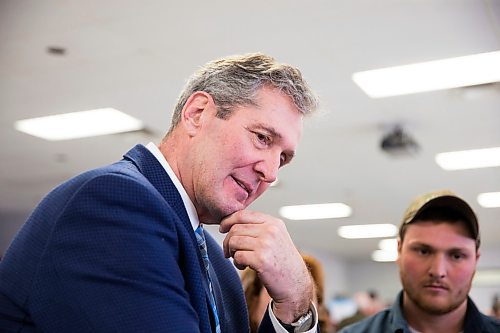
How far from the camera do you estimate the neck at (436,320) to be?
2.18m

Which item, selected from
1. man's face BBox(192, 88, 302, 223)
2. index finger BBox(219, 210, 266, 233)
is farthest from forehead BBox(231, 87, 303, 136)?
index finger BBox(219, 210, 266, 233)

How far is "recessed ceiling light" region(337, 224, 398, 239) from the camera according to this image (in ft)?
44.6

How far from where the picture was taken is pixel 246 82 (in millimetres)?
1326

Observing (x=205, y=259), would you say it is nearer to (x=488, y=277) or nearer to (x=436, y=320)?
(x=436, y=320)

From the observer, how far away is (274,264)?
119 centimetres

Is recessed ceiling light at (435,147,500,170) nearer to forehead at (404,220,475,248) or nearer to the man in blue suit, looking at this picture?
forehead at (404,220,475,248)

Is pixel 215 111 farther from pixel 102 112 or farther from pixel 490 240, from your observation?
pixel 490 240

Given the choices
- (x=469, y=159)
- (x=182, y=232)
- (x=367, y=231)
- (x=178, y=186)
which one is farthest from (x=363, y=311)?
(x=182, y=232)

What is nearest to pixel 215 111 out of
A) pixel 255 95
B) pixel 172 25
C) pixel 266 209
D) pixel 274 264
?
pixel 255 95

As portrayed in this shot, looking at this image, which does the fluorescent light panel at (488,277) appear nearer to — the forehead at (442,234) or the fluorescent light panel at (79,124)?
the fluorescent light panel at (79,124)

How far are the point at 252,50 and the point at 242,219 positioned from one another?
356 cm

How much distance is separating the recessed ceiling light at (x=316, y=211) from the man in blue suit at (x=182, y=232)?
9748 millimetres

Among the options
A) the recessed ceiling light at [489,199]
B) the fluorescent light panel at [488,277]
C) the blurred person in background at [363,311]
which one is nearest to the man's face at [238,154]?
the blurred person in background at [363,311]

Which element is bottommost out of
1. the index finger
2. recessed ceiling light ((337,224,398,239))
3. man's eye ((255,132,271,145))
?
recessed ceiling light ((337,224,398,239))
